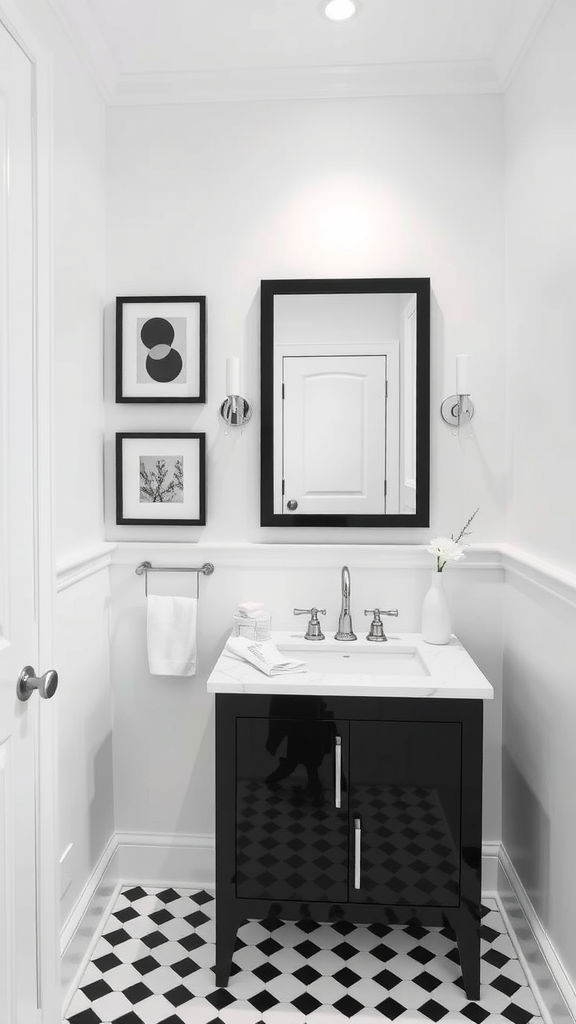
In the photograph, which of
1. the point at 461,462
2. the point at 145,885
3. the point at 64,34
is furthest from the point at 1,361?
the point at 145,885

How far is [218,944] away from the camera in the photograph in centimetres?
189

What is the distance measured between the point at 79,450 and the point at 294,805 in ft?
3.62

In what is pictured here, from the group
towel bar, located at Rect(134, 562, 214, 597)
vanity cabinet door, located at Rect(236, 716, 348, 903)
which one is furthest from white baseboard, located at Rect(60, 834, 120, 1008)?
towel bar, located at Rect(134, 562, 214, 597)

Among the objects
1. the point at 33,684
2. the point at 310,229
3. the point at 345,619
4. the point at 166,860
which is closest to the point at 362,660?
the point at 345,619

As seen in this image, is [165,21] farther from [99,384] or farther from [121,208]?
[99,384]

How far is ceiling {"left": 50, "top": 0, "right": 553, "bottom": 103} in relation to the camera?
191 cm

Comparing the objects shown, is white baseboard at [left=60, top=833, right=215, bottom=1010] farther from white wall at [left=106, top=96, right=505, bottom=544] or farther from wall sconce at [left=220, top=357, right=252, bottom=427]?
wall sconce at [left=220, top=357, right=252, bottom=427]

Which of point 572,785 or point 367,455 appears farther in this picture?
point 367,455

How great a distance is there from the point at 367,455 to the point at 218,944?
1377 millimetres

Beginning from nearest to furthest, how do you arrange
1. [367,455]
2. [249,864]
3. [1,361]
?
1. [1,361]
2. [249,864]
3. [367,455]

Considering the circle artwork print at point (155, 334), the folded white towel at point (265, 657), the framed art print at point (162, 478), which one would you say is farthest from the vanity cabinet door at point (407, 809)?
the circle artwork print at point (155, 334)

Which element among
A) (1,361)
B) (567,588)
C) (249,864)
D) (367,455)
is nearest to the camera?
(1,361)

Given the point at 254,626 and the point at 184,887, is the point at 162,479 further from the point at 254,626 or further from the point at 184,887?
the point at 184,887

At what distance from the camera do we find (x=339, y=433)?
2207mm
